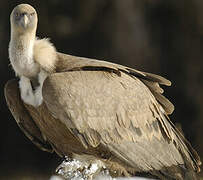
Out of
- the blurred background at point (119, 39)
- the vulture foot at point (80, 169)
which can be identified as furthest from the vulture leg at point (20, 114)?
the blurred background at point (119, 39)

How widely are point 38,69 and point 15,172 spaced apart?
576 centimetres

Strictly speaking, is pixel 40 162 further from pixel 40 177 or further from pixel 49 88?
pixel 49 88

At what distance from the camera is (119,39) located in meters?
11.9

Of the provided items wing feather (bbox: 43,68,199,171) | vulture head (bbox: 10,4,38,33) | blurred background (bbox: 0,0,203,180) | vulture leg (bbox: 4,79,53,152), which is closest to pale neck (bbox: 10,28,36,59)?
vulture head (bbox: 10,4,38,33)

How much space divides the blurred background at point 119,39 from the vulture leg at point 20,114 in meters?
5.24

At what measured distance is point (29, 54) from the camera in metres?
6.12

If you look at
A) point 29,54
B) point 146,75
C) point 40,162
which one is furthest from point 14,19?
point 40,162

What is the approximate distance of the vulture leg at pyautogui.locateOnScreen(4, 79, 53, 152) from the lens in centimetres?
624

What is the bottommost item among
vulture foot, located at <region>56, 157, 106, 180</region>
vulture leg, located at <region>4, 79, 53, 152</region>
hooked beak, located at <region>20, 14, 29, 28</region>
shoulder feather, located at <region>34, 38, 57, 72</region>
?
vulture foot, located at <region>56, 157, 106, 180</region>

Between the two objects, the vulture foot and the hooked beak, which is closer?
the hooked beak

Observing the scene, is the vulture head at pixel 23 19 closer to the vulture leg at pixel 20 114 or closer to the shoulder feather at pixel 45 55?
the shoulder feather at pixel 45 55

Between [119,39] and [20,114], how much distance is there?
579 centimetres

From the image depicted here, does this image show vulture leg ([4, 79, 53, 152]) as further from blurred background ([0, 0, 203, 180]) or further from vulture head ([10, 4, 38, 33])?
blurred background ([0, 0, 203, 180])

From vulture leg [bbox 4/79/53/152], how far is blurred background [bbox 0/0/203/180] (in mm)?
5238
